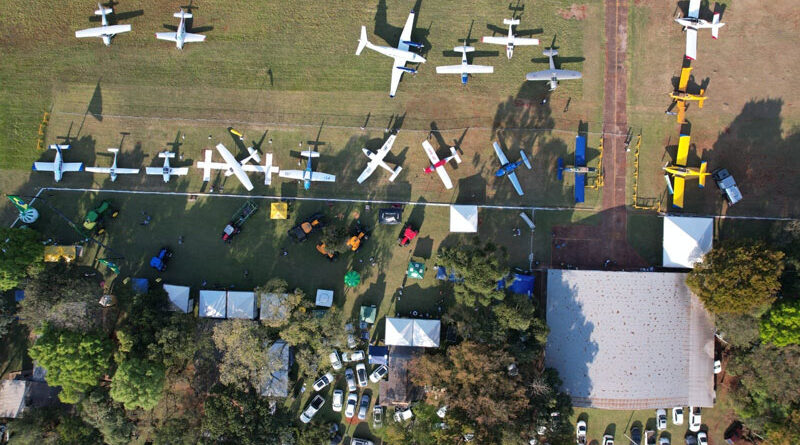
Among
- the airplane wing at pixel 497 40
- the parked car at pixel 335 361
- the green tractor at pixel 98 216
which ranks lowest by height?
the parked car at pixel 335 361

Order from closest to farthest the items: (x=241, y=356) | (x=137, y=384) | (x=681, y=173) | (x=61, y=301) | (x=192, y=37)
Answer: (x=137, y=384) → (x=241, y=356) → (x=61, y=301) → (x=681, y=173) → (x=192, y=37)

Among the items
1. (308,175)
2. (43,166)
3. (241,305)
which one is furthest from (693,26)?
(43,166)

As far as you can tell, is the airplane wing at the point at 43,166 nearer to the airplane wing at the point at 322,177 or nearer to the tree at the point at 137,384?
the tree at the point at 137,384

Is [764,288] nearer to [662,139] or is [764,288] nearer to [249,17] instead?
[662,139]

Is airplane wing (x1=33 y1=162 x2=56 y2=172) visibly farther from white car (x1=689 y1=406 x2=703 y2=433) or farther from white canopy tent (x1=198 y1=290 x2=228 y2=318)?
white car (x1=689 y1=406 x2=703 y2=433)

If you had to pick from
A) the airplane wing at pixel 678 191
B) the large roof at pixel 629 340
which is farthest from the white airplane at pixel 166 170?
the airplane wing at pixel 678 191

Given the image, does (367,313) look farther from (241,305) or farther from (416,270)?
(241,305)
